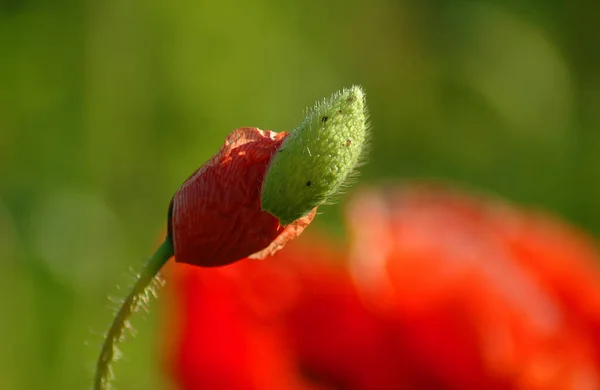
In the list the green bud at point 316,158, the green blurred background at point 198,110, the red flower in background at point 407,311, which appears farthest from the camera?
the green blurred background at point 198,110

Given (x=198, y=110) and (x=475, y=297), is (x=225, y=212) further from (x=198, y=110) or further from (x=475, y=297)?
(x=198, y=110)

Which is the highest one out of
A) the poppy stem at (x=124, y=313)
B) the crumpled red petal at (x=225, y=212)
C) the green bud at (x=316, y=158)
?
the green bud at (x=316, y=158)

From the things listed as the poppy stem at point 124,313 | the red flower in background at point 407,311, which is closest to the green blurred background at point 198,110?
the red flower in background at point 407,311

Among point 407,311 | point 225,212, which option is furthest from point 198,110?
point 225,212

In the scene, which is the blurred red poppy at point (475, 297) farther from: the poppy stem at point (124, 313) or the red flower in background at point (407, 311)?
the poppy stem at point (124, 313)

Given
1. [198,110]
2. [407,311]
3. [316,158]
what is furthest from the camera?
[198,110]

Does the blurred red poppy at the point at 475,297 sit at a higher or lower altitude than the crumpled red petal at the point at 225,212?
higher

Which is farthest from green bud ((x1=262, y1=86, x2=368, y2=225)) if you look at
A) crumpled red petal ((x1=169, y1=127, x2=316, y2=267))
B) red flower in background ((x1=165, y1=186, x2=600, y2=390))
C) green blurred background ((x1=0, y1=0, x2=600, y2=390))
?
green blurred background ((x1=0, y1=0, x2=600, y2=390))
